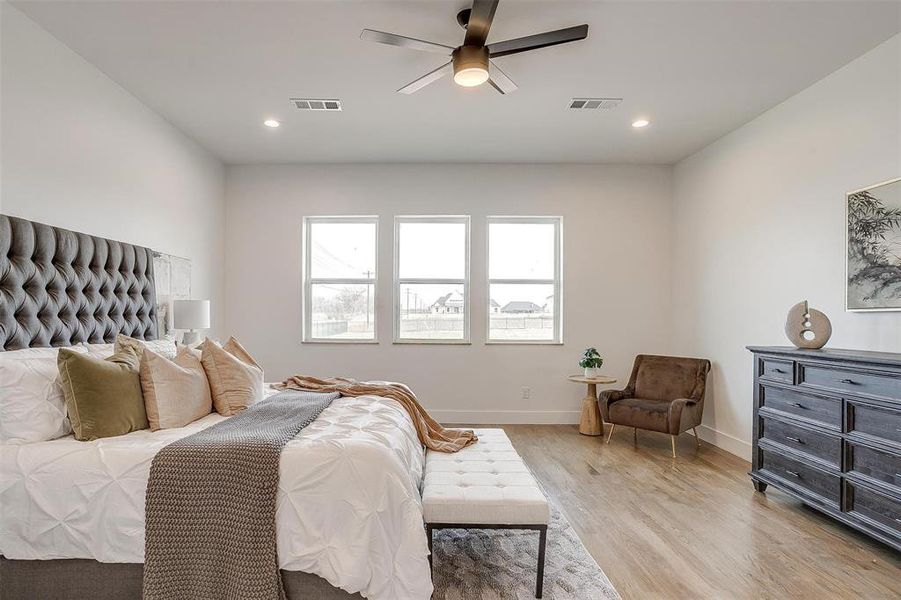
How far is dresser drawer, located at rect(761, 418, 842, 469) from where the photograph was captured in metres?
2.65

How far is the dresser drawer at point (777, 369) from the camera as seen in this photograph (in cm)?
299

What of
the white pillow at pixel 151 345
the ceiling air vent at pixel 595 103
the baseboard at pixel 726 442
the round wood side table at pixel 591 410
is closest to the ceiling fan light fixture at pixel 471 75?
the ceiling air vent at pixel 595 103

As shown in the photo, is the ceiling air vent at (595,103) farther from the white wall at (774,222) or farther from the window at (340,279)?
the window at (340,279)

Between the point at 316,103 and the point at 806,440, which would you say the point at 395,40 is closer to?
the point at 316,103

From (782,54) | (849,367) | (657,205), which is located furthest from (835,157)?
(657,205)

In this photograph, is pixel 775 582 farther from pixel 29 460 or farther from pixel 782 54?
pixel 29 460

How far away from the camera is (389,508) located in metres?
1.78

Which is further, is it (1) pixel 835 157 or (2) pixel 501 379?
(2) pixel 501 379

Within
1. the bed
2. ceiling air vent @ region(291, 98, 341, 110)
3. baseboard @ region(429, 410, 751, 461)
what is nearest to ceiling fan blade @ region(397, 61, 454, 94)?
ceiling air vent @ region(291, 98, 341, 110)

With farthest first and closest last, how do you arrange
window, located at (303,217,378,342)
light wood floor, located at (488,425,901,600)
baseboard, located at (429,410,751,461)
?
window, located at (303,217,378,342), baseboard, located at (429,410,751,461), light wood floor, located at (488,425,901,600)

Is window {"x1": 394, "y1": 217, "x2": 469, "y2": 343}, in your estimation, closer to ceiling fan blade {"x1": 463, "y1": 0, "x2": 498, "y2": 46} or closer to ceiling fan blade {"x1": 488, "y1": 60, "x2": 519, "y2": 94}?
ceiling fan blade {"x1": 488, "y1": 60, "x2": 519, "y2": 94}

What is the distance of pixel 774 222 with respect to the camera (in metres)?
3.72

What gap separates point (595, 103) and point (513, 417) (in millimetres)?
3218

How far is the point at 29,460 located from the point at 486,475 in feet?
6.25
